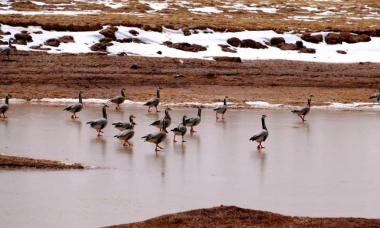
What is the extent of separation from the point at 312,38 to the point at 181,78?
1296 centimetres

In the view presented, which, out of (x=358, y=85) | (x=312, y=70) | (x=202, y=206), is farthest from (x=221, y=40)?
(x=202, y=206)

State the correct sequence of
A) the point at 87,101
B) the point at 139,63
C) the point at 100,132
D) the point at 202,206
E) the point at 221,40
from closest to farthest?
the point at 202,206
the point at 100,132
the point at 87,101
the point at 139,63
the point at 221,40

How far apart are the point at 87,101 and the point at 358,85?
11.1 m

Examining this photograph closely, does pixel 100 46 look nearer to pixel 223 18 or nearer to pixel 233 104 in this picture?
pixel 233 104

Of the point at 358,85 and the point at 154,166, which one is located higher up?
the point at 154,166

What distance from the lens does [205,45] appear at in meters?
42.1

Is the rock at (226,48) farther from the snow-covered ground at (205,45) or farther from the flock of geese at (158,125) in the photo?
the flock of geese at (158,125)

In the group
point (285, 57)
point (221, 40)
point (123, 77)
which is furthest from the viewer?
point (221, 40)

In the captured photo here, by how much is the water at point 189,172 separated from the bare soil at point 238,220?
2.38 feet

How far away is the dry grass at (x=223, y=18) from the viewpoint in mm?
45906

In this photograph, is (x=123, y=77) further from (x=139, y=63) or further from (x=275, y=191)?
(x=275, y=191)

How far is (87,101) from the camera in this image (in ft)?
98.6

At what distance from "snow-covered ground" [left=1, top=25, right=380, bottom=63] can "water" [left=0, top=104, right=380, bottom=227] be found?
13677 millimetres

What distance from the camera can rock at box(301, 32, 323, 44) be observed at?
1763 inches
